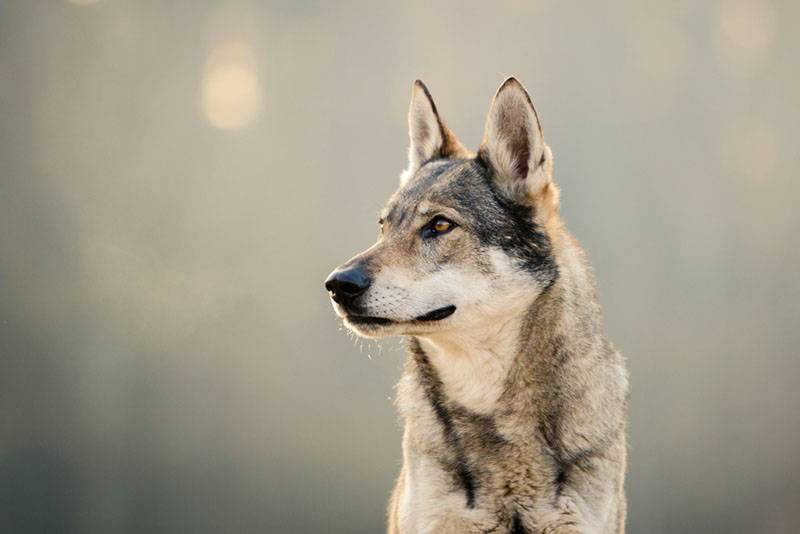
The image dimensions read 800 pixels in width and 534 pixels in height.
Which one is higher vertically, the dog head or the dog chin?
the dog head

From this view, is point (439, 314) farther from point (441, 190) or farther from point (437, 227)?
point (441, 190)

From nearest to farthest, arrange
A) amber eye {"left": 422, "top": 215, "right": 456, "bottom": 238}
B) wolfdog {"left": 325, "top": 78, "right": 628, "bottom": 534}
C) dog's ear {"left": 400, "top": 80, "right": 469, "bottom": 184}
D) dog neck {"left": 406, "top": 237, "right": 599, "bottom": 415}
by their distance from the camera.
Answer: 1. wolfdog {"left": 325, "top": 78, "right": 628, "bottom": 534}
2. dog neck {"left": 406, "top": 237, "right": 599, "bottom": 415}
3. amber eye {"left": 422, "top": 215, "right": 456, "bottom": 238}
4. dog's ear {"left": 400, "top": 80, "right": 469, "bottom": 184}

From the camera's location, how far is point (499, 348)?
3.36 meters

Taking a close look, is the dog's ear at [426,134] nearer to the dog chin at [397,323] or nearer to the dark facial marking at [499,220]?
the dark facial marking at [499,220]

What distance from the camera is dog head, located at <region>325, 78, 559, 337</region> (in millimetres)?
3262

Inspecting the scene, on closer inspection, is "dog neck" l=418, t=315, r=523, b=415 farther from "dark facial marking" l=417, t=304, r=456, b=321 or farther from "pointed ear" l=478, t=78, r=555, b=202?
"pointed ear" l=478, t=78, r=555, b=202

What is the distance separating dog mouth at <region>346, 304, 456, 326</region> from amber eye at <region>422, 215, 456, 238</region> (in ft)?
1.28

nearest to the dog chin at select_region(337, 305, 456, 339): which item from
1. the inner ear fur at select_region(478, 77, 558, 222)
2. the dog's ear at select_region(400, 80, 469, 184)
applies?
the inner ear fur at select_region(478, 77, 558, 222)

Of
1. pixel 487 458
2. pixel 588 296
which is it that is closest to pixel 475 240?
pixel 588 296

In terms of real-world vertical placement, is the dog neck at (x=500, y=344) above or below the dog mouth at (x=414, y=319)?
below

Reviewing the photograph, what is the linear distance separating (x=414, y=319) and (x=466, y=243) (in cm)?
44

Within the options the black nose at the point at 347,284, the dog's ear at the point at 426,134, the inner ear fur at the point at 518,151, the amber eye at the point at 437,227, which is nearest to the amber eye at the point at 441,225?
the amber eye at the point at 437,227

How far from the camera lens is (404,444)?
3.55 metres

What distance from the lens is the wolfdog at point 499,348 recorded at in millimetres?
3189
